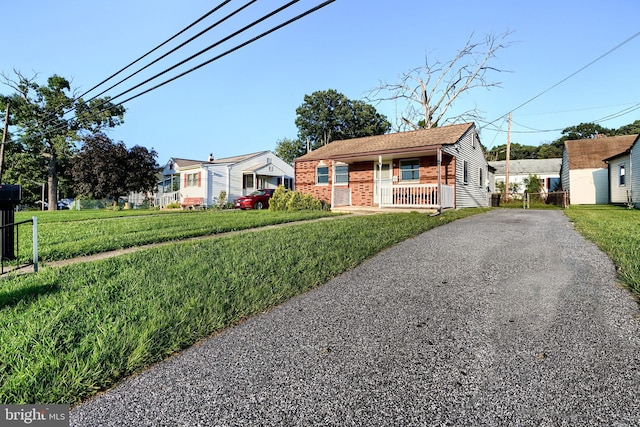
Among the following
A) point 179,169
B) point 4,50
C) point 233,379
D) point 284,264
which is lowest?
point 233,379

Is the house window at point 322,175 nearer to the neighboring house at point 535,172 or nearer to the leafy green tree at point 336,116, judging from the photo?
the neighboring house at point 535,172

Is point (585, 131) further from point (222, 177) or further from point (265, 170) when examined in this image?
point (222, 177)

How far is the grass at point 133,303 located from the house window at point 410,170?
35.0 feet

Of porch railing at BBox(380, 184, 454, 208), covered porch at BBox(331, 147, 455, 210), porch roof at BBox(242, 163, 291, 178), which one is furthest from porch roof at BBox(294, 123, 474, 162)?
porch roof at BBox(242, 163, 291, 178)

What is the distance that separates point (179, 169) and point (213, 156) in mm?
3076

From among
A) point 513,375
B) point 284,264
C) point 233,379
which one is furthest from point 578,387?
point 284,264

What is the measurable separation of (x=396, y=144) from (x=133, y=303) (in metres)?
15.8

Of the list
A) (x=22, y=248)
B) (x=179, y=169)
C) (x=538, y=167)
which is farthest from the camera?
(x=538, y=167)

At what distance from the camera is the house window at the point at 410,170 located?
1622cm

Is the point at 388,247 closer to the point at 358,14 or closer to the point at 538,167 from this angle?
the point at 358,14

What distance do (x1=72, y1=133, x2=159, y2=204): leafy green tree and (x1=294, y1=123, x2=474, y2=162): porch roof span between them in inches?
596

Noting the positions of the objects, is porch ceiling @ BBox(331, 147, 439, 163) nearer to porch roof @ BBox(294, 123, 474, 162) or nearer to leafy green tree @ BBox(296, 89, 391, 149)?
porch roof @ BBox(294, 123, 474, 162)

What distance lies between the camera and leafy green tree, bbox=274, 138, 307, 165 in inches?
1868

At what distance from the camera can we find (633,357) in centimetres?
239
